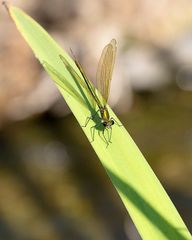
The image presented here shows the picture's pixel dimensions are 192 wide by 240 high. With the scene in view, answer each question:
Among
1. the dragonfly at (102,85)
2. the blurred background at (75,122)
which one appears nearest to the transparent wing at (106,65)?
the dragonfly at (102,85)

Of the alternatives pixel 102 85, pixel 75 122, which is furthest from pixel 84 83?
pixel 75 122

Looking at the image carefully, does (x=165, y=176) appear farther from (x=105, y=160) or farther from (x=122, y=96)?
(x=105, y=160)

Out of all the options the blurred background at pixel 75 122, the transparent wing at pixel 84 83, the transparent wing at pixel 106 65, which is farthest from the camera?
the blurred background at pixel 75 122

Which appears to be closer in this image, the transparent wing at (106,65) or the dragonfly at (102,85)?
the dragonfly at (102,85)

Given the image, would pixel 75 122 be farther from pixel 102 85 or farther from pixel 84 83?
pixel 84 83

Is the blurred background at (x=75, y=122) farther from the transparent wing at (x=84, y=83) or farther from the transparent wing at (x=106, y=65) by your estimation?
the transparent wing at (x=84, y=83)

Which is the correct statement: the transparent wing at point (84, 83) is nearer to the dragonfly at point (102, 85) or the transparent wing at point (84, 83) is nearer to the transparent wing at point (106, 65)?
the dragonfly at point (102, 85)

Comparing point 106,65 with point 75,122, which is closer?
point 106,65

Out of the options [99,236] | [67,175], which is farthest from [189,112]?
[99,236]

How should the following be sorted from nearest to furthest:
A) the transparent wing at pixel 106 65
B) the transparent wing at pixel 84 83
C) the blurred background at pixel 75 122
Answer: the transparent wing at pixel 84 83 < the transparent wing at pixel 106 65 < the blurred background at pixel 75 122
